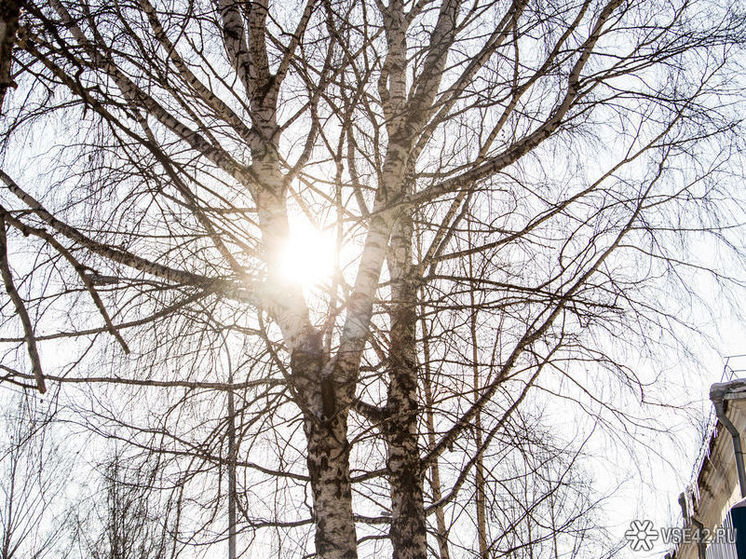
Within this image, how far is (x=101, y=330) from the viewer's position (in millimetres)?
3406

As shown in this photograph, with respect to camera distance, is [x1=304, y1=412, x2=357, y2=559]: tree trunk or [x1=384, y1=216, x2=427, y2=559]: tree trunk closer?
[x1=304, y1=412, x2=357, y2=559]: tree trunk

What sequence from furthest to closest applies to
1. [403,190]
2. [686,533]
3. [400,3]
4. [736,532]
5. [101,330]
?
[686,533], [736,532], [400,3], [403,190], [101,330]

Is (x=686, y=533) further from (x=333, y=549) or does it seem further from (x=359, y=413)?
(x=333, y=549)

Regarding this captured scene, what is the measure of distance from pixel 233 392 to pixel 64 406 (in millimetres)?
882

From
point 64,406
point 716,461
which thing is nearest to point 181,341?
point 64,406

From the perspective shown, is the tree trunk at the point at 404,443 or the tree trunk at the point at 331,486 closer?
the tree trunk at the point at 331,486

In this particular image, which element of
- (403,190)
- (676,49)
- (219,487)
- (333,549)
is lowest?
(333,549)

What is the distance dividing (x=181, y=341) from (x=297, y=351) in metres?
0.58

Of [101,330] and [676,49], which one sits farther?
[676,49]

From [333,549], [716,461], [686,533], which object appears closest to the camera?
[333,549]

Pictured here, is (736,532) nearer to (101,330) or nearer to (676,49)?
(676,49)

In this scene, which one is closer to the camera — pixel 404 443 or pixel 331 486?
pixel 331 486

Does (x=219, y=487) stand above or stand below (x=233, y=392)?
below

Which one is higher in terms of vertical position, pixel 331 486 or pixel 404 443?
pixel 404 443
